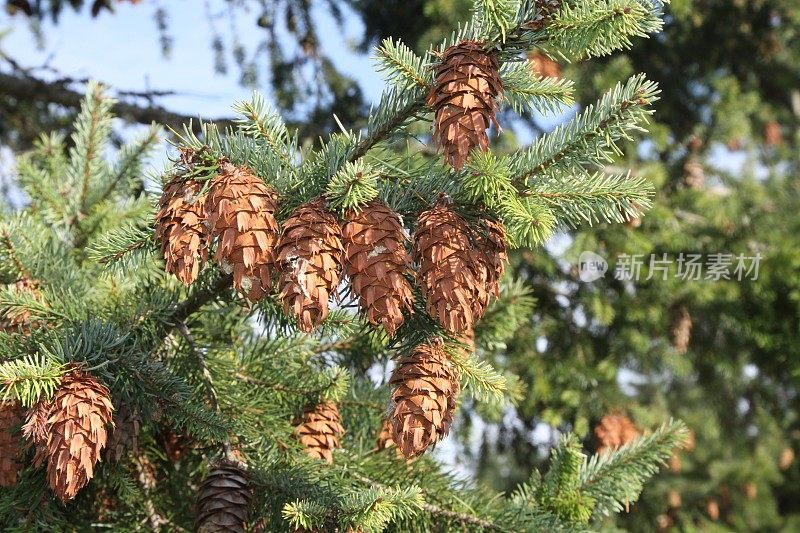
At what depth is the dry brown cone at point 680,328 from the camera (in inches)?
147

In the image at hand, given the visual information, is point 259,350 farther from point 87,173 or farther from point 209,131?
point 87,173

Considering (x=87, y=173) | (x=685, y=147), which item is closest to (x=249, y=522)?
(x=87, y=173)

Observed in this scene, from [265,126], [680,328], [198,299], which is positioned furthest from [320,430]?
[680,328]

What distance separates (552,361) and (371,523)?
2.39m

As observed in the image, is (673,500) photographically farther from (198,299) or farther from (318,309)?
(318,309)

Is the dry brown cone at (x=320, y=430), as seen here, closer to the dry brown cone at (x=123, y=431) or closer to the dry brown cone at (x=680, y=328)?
the dry brown cone at (x=123, y=431)

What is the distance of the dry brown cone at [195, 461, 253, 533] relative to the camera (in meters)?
1.33

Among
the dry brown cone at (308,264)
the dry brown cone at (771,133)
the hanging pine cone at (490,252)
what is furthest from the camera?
the dry brown cone at (771,133)

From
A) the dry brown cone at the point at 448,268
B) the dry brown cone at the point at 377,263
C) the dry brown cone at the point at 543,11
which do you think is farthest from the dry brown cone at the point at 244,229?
the dry brown cone at the point at 543,11

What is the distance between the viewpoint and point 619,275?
3352 millimetres

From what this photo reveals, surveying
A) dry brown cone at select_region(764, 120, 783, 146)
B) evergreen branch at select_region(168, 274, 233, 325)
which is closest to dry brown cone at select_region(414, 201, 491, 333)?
evergreen branch at select_region(168, 274, 233, 325)

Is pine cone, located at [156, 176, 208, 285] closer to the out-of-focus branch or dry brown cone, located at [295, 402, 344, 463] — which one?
dry brown cone, located at [295, 402, 344, 463]

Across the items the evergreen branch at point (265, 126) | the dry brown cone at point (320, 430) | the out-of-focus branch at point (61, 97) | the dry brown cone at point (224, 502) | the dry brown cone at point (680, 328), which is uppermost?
the out-of-focus branch at point (61, 97)

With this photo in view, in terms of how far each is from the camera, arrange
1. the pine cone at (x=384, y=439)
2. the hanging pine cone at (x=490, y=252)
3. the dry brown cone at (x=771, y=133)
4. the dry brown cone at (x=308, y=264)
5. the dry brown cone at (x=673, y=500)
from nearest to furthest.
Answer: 1. the dry brown cone at (x=308, y=264)
2. the hanging pine cone at (x=490, y=252)
3. the pine cone at (x=384, y=439)
4. the dry brown cone at (x=673, y=500)
5. the dry brown cone at (x=771, y=133)
